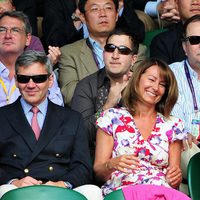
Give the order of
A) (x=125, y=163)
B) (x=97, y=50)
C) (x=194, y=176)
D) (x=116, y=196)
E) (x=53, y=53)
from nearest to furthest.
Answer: (x=116, y=196), (x=125, y=163), (x=194, y=176), (x=53, y=53), (x=97, y=50)

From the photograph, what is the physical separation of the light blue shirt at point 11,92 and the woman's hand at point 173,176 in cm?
123

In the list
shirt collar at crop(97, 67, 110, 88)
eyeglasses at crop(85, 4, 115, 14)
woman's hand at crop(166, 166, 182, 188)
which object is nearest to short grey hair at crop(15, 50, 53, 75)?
shirt collar at crop(97, 67, 110, 88)

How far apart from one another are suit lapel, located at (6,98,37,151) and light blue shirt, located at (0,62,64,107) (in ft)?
2.19

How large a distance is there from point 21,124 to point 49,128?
7.3 inches

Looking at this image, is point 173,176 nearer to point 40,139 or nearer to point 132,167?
point 132,167

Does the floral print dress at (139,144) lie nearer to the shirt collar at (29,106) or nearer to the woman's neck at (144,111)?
the woman's neck at (144,111)

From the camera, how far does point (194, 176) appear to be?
4801 millimetres

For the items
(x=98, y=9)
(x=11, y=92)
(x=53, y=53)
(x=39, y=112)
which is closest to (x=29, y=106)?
(x=39, y=112)

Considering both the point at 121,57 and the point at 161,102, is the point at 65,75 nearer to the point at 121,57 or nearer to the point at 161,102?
the point at 121,57

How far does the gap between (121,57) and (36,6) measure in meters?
1.93

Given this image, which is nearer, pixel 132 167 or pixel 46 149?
pixel 132 167

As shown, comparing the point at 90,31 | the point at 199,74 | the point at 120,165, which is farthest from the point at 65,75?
the point at 120,165

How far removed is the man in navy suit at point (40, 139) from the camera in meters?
4.89

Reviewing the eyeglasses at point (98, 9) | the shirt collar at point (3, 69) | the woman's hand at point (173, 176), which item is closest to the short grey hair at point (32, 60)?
the shirt collar at point (3, 69)
